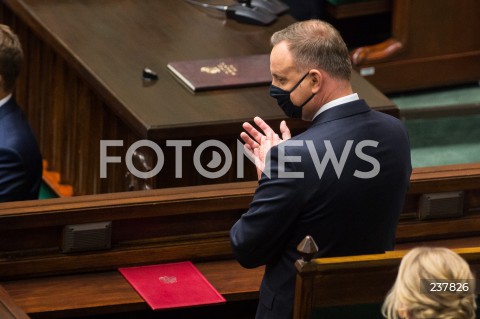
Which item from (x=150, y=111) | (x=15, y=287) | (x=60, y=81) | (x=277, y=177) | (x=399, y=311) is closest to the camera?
(x=399, y=311)

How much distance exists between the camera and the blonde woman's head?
8.28 feet

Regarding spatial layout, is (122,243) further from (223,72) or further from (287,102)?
(223,72)

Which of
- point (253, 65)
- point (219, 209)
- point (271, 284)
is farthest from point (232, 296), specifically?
point (253, 65)

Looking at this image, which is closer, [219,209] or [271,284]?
[271,284]

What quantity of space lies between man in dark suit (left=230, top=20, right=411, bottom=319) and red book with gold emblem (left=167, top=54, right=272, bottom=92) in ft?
4.60

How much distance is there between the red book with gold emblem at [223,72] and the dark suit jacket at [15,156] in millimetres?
862

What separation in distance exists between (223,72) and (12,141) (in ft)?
3.61

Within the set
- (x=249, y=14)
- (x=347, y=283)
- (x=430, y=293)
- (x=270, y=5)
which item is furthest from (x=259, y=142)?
(x=270, y=5)

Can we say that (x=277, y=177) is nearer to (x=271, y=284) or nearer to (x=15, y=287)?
(x=271, y=284)

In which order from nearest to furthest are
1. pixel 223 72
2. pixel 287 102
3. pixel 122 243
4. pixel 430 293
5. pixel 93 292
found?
1. pixel 430 293
2. pixel 287 102
3. pixel 93 292
4. pixel 122 243
5. pixel 223 72

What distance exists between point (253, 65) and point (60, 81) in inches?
33.9

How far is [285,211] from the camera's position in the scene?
3074 millimetres

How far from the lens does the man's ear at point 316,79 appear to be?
3.12 m

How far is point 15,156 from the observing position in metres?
3.82
